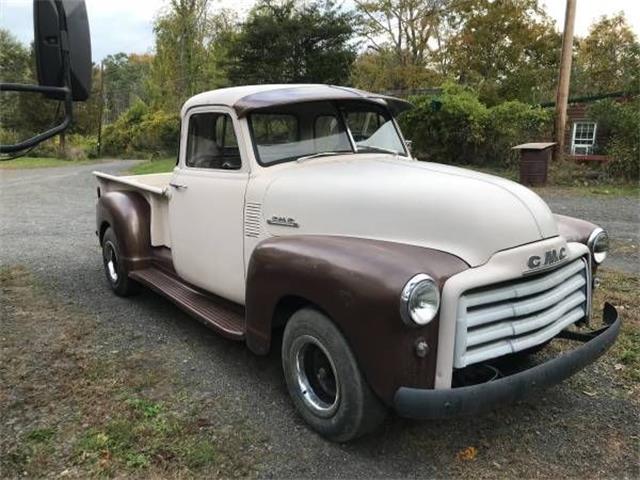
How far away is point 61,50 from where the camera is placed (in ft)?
7.03

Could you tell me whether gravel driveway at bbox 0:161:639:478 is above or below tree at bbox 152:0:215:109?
below

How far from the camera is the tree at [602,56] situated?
22.2m

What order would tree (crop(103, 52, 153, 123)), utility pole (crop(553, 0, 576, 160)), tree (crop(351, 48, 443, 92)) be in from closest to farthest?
utility pole (crop(553, 0, 576, 160)), tree (crop(351, 48, 443, 92)), tree (crop(103, 52, 153, 123))

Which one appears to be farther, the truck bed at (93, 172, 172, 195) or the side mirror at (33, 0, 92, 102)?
the truck bed at (93, 172, 172, 195)

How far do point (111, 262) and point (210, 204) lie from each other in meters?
2.05

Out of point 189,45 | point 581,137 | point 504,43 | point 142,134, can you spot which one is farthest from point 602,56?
point 142,134

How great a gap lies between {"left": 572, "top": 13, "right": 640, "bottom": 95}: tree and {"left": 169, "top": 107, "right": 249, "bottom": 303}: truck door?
1816 cm

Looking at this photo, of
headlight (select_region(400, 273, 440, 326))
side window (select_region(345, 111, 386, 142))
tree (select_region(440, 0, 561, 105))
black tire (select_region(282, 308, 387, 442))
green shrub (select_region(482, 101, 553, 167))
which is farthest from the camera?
tree (select_region(440, 0, 561, 105))

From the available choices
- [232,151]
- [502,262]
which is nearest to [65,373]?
[232,151]

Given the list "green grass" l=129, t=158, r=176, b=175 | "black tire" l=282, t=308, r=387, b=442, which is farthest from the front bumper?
"green grass" l=129, t=158, r=176, b=175

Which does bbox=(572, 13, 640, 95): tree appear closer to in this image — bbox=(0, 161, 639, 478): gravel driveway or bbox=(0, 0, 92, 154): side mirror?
bbox=(0, 161, 639, 478): gravel driveway

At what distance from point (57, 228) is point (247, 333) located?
23.3 feet

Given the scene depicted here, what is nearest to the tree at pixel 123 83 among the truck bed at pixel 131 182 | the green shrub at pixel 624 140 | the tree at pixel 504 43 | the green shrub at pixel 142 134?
the green shrub at pixel 142 134

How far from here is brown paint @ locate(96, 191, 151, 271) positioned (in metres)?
5.05
